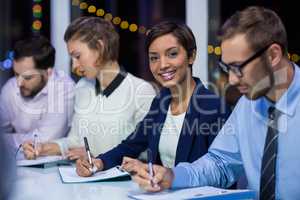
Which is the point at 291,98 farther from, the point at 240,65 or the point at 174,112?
the point at 174,112

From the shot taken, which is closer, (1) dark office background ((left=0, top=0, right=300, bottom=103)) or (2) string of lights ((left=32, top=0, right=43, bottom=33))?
(1) dark office background ((left=0, top=0, right=300, bottom=103))

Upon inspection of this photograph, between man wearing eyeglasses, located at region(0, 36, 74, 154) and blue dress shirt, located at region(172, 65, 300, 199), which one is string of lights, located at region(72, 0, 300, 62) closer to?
man wearing eyeglasses, located at region(0, 36, 74, 154)

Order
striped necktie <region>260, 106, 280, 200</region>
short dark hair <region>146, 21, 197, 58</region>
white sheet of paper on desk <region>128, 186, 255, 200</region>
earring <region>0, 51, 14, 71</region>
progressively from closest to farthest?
1. white sheet of paper on desk <region>128, 186, 255, 200</region>
2. striped necktie <region>260, 106, 280, 200</region>
3. short dark hair <region>146, 21, 197, 58</region>
4. earring <region>0, 51, 14, 71</region>

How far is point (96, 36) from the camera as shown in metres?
2.78

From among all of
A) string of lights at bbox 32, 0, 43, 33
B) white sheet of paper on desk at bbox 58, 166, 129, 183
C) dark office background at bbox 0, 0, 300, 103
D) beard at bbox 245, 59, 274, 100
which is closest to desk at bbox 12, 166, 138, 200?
white sheet of paper on desk at bbox 58, 166, 129, 183

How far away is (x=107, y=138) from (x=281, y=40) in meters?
1.30

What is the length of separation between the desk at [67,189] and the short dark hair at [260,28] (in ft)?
2.27

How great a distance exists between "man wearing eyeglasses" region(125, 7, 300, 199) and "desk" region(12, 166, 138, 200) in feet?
0.41

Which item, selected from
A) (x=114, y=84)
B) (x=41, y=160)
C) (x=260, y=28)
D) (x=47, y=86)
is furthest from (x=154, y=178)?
(x=47, y=86)

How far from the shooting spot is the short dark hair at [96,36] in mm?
2771

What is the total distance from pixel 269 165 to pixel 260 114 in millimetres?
190

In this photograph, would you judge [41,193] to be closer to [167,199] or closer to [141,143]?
[167,199]

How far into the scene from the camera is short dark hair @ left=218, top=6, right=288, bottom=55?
67.9 inches

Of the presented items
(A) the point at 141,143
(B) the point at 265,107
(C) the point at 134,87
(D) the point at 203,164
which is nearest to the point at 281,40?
(B) the point at 265,107
